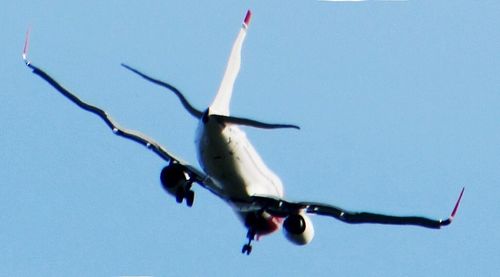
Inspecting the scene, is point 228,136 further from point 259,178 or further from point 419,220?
point 419,220

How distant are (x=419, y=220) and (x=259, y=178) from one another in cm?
819

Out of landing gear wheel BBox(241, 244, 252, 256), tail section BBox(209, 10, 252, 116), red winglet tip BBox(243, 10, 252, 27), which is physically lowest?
landing gear wheel BBox(241, 244, 252, 256)

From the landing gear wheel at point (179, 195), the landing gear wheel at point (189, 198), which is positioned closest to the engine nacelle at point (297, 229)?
the landing gear wheel at point (189, 198)

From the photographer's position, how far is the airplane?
84938 mm

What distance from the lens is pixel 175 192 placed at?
3519 inches

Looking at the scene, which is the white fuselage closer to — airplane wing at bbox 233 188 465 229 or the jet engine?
airplane wing at bbox 233 188 465 229

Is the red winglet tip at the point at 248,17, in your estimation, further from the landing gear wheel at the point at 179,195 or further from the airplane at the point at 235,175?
the landing gear wheel at the point at 179,195

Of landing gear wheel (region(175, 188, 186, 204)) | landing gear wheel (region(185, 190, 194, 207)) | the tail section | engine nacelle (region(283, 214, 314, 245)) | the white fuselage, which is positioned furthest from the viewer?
engine nacelle (region(283, 214, 314, 245))

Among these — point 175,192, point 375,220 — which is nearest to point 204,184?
point 175,192

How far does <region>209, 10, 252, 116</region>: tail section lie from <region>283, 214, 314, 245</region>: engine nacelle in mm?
6012

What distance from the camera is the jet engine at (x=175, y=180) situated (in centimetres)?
8888

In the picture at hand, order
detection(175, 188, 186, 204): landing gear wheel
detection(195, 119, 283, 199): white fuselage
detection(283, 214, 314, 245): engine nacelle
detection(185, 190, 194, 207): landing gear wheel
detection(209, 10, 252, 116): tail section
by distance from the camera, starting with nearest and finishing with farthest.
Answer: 1. detection(195, 119, 283, 199): white fuselage
2. detection(209, 10, 252, 116): tail section
3. detection(185, 190, 194, 207): landing gear wheel
4. detection(175, 188, 186, 204): landing gear wheel
5. detection(283, 214, 314, 245): engine nacelle

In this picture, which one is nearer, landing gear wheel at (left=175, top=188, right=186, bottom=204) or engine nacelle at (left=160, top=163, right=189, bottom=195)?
landing gear wheel at (left=175, top=188, right=186, bottom=204)

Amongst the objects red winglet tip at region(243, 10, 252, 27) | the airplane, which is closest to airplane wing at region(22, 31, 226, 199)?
the airplane
